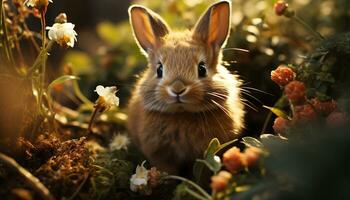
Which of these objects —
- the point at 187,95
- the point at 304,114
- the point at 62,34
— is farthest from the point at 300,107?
the point at 62,34

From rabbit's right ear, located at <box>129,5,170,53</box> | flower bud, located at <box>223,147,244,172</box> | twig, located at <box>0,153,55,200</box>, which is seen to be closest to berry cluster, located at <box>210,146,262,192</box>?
flower bud, located at <box>223,147,244,172</box>

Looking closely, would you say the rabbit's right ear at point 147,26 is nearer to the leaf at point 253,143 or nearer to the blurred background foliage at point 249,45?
the blurred background foliage at point 249,45

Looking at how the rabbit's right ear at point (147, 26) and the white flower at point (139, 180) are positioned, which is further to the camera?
the rabbit's right ear at point (147, 26)

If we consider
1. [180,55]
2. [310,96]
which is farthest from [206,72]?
[310,96]

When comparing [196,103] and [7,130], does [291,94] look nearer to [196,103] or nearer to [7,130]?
[196,103]

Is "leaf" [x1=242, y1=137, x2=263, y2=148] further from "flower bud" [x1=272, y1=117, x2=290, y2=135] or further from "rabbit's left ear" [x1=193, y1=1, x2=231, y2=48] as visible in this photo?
"rabbit's left ear" [x1=193, y1=1, x2=231, y2=48]

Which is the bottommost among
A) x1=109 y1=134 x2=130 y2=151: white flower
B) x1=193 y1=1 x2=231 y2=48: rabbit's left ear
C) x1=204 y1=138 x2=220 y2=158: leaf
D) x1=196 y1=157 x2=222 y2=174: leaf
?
x1=109 y1=134 x2=130 y2=151: white flower

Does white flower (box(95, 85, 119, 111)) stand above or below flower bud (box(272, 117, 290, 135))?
above

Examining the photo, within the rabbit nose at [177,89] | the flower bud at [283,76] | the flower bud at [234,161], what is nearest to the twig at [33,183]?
the flower bud at [234,161]
